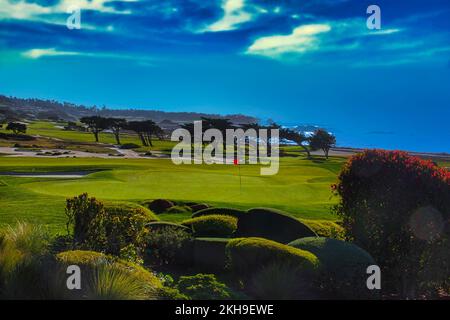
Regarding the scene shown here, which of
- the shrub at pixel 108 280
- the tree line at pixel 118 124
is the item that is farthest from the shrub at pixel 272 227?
the tree line at pixel 118 124

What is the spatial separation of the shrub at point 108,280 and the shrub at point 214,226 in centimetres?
453

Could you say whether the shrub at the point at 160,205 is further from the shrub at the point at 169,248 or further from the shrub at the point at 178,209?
the shrub at the point at 169,248

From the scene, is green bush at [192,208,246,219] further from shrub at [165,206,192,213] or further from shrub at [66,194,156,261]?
shrub at [165,206,192,213]

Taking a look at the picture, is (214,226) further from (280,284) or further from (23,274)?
(23,274)

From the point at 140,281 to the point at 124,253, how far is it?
279 centimetres

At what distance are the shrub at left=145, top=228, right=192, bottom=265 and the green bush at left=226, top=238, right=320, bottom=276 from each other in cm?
230

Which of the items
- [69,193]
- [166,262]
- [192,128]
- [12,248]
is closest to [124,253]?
[166,262]

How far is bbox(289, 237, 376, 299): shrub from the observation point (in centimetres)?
905

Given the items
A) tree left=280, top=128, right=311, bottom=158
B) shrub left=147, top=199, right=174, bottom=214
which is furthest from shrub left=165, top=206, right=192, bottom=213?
tree left=280, top=128, right=311, bottom=158

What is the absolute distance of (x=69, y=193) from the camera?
28031 mm

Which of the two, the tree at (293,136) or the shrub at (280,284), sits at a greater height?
the tree at (293,136)

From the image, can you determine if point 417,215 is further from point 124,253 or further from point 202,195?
point 202,195

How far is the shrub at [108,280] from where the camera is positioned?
24.3 feet

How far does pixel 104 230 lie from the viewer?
11602 mm
